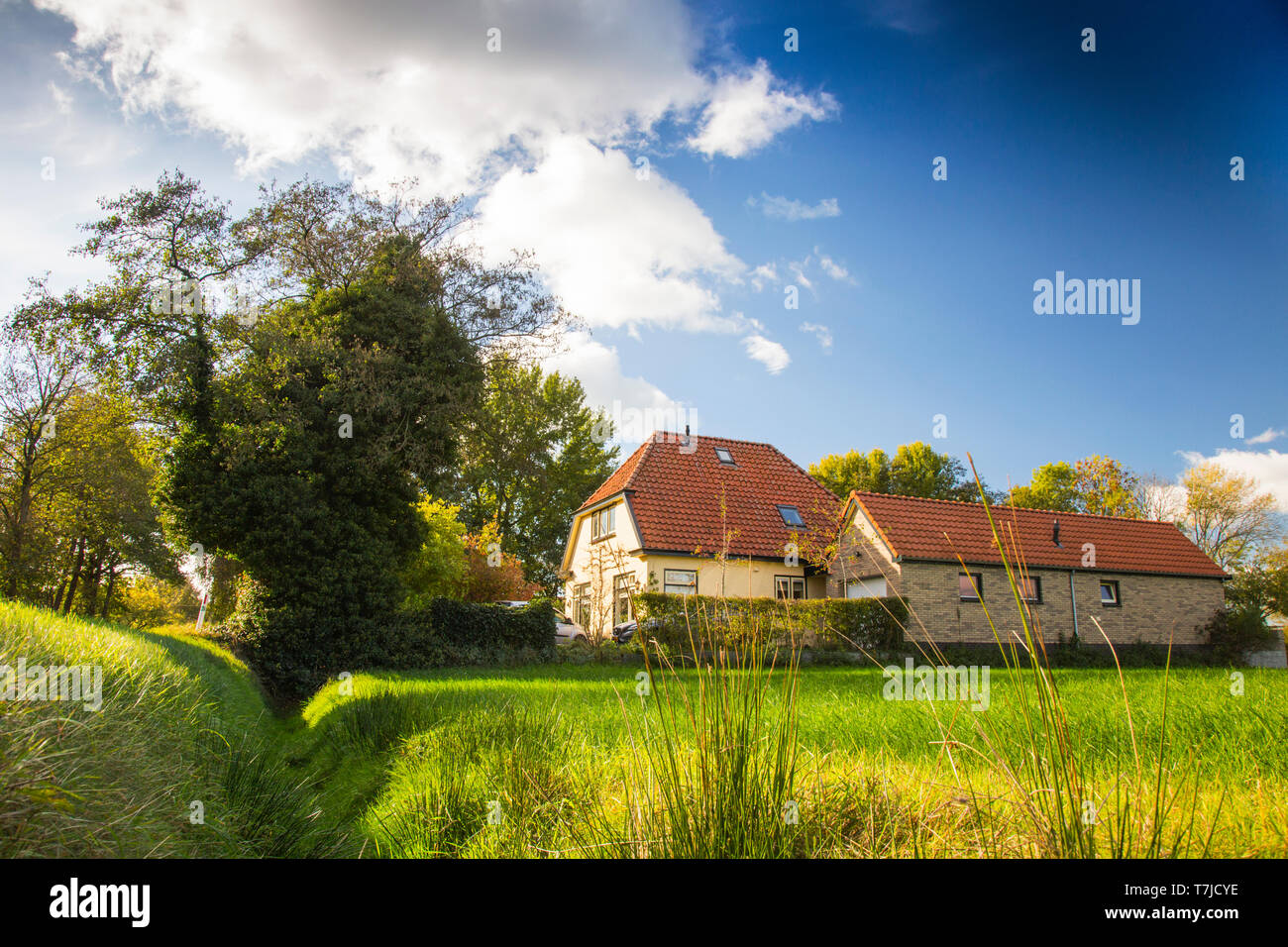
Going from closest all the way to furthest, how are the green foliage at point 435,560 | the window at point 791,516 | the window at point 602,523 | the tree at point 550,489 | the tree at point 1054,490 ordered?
the green foliage at point 435,560 → the window at point 791,516 → the window at point 602,523 → the tree at point 1054,490 → the tree at point 550,489

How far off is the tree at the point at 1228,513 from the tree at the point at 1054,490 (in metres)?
10.3

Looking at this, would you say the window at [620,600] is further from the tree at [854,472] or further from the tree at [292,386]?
the tree at [854,472]

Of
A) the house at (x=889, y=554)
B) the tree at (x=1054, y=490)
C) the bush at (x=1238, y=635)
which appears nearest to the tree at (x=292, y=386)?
the house at (x=889, y=554)

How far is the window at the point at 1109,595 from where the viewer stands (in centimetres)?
2656

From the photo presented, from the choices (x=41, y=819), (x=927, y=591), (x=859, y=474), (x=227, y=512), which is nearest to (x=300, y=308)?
(x=227, y=512)

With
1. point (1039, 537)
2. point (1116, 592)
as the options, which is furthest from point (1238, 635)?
point (1039, 537)

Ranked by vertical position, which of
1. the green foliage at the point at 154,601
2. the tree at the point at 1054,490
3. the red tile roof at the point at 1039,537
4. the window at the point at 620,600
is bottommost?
the green foliage at the point at 154,601

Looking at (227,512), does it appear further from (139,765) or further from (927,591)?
(927,591)

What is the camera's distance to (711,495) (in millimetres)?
29969

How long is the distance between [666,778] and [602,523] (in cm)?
2810

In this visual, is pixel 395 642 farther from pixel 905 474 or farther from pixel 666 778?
pixel 905 474

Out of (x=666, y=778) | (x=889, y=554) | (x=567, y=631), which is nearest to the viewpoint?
(x=666, y=778)

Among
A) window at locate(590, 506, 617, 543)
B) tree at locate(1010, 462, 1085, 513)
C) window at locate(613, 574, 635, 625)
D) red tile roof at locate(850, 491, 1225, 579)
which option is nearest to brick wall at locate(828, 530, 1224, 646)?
red tile roof at locate(850, 491, 1225, 579)

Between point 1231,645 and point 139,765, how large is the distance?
32787mm
